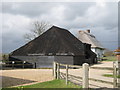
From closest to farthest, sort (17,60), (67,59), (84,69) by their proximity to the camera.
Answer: (84,69) < (67,59) < (17,60)

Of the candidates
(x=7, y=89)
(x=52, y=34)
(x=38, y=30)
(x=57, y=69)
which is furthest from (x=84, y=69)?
(x=38, y=30)

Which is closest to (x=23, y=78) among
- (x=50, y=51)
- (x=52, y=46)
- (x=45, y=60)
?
(x=45, y=60)

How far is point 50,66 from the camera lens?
93.9ft

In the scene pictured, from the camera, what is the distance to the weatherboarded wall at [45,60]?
2803 cm

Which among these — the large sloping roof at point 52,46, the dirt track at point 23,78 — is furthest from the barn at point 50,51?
the dirt track at point 23,78

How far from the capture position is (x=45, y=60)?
95.3 ft

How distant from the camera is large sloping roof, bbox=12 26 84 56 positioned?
29172mm

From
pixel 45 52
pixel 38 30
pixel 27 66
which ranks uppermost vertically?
pixel 38 30

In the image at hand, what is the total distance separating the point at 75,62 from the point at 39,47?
6.84 m

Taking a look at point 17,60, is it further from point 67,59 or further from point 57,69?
point 57,69

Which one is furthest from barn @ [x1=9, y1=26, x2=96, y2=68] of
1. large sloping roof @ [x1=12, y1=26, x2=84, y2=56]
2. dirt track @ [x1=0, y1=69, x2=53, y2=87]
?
dirt track @ [x1=0, y1=69, x2=53, y2=87]

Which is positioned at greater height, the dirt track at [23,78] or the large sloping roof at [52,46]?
the large sloping roof at [52,46]

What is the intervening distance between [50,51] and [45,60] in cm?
165

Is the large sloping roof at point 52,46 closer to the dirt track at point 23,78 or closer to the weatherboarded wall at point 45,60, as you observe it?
the weatherboarded wall at point 45,60
